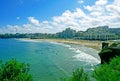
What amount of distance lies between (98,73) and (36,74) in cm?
3899

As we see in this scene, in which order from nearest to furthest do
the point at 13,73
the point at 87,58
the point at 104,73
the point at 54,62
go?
the point at 104,73, the point at 13,73, the point at 54,62, the point at 87,58

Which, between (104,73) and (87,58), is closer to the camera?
(104,73)

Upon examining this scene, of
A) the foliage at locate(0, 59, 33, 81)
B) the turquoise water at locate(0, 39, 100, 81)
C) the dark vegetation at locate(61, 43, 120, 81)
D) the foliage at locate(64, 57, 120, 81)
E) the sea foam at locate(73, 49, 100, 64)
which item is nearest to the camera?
the foliage at locate(64, 57, 120, 81)

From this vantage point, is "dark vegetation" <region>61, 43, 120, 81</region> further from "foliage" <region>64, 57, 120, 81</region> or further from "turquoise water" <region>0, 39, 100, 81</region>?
"turquoise water" <region>0, 39, 100, 81</region>

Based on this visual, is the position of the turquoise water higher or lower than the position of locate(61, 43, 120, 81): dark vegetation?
lower

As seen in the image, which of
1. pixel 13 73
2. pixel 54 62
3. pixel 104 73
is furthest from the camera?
pixel 54 62

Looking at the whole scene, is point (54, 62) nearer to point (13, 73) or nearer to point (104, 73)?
point (13, 73)

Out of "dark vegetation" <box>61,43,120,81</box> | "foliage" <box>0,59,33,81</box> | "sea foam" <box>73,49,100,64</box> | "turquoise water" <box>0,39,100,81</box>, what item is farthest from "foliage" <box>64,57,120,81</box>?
"sea foam" <box>73,49,100,64</box>

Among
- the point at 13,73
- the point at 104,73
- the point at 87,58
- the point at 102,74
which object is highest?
the point at 104,73

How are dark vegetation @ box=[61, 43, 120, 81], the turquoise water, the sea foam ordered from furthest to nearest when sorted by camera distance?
the sea foam → the turquoise water → dark vegetation @ box=[61, 43, 120, 81]

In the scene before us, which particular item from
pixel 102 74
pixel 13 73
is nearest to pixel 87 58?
pixel 13 73

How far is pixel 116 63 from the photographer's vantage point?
27828 millimetres

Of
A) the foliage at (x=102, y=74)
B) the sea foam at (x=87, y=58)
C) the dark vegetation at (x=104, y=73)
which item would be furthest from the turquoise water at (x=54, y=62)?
the foliage at (x=102, y=74)

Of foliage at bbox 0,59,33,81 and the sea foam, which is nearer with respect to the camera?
foliage at bbox 0,59,33,81
